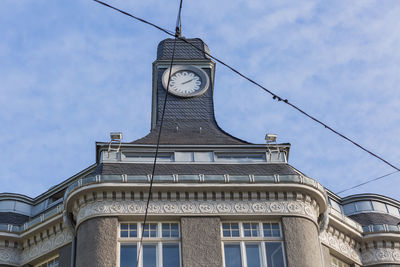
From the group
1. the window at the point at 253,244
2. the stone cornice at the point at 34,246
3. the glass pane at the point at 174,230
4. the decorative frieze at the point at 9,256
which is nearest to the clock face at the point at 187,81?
the stone cornice at the point at 34,246

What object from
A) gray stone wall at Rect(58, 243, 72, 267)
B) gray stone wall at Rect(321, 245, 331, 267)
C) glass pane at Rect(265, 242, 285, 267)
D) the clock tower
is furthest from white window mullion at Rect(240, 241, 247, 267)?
gray stone wall at Rect(58, 243, 72, 267)

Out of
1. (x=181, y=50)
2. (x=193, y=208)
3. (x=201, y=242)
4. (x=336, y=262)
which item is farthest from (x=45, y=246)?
(x=181, y=50)

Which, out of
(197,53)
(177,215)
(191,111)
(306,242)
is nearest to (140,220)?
(177,215)

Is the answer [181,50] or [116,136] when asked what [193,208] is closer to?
[116,136]

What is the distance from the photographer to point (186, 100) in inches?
1565

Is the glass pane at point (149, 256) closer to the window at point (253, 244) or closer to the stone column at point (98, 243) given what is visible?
the stone column at point (98, 243)

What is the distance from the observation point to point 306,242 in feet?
104

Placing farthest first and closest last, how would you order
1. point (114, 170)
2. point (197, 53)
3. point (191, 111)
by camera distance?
point (197, 53), point (191, 111), point (114, 170)

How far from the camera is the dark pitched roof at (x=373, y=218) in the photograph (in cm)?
3772

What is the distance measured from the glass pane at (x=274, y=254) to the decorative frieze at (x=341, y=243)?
3139 millimetres

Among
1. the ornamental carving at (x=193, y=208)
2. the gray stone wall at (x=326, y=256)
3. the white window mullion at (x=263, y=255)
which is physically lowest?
the white window mullion at (x=263, y=255)

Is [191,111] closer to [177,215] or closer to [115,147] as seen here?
[115,147]

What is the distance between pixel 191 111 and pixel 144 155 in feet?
17.7

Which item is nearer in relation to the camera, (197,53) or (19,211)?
(19,211)
